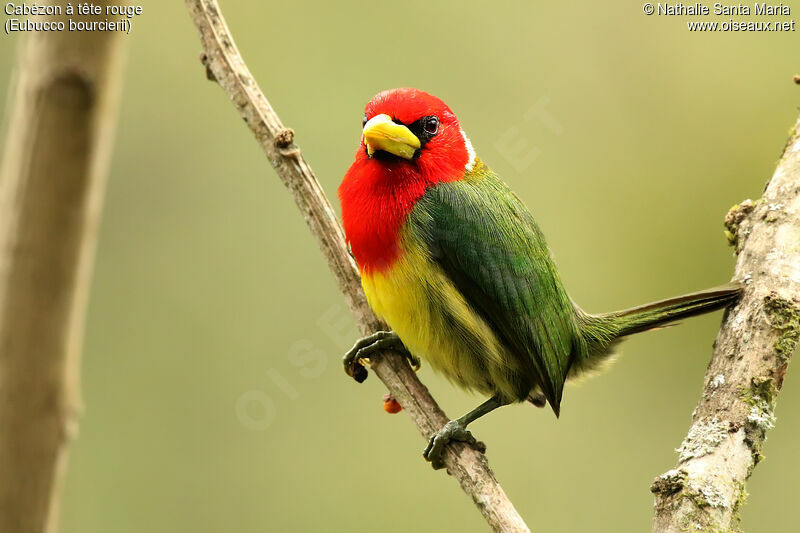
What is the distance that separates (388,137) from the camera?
2.84 metres

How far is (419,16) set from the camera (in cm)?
511

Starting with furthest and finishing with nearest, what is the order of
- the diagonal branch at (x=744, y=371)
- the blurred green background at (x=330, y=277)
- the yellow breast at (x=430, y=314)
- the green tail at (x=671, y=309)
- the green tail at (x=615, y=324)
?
the blurred green background at (x=330, y=277)
the green tail at (x=615, y=324)
the yellow breast at (x=430, y=314)
the green tail at (x=671, y=309)
the diagonal branch at (x=744, y=371)

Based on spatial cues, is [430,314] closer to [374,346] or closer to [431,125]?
[374,346]

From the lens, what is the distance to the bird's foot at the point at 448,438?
2621 millimetres

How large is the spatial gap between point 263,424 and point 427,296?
74.9 inches

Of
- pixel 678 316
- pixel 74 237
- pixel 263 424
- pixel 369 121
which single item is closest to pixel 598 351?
pixel 678 316

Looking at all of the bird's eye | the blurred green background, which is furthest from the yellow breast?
the blurred green background

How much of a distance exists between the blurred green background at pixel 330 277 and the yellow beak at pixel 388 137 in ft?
3.82

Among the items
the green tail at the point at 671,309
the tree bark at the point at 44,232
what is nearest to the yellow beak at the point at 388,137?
the green tail at the point at 671,309

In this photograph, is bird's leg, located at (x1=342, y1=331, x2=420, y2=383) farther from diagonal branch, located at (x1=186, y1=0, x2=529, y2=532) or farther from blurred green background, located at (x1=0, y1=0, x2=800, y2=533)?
blurred green background, located at (x1=0, y1=0, x2=800, y2=533)

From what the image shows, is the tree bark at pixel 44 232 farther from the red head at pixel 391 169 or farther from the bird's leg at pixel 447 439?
the red head at pixel 391 169

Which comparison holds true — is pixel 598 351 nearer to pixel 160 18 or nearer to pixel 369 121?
pixel 369 121

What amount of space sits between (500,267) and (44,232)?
2.14 meters

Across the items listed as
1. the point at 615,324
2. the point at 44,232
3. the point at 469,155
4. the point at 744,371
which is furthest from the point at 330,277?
the point at 44,232
